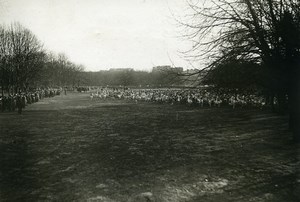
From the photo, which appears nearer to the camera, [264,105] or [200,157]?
[200,157]

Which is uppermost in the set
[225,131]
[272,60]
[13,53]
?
[13,53]

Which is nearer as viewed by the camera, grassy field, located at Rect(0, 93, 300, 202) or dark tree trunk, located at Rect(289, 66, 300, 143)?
grassy field, located at Rect(0, 93, 300, 202)

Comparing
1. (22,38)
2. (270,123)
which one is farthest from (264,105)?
(22,38)

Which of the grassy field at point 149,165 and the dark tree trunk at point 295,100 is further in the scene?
the dark tree trunk at point 295,100

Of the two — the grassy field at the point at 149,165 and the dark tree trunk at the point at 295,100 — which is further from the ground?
the dark tree trunk at the point at 295,100

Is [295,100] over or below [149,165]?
over

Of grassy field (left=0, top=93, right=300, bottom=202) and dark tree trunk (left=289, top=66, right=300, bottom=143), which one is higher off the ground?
dark tree trunk (left=289, top=66, right=300, bottom=143)

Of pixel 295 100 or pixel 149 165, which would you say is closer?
pixel 149 165

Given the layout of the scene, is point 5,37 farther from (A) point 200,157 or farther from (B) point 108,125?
(A) point 200,157
